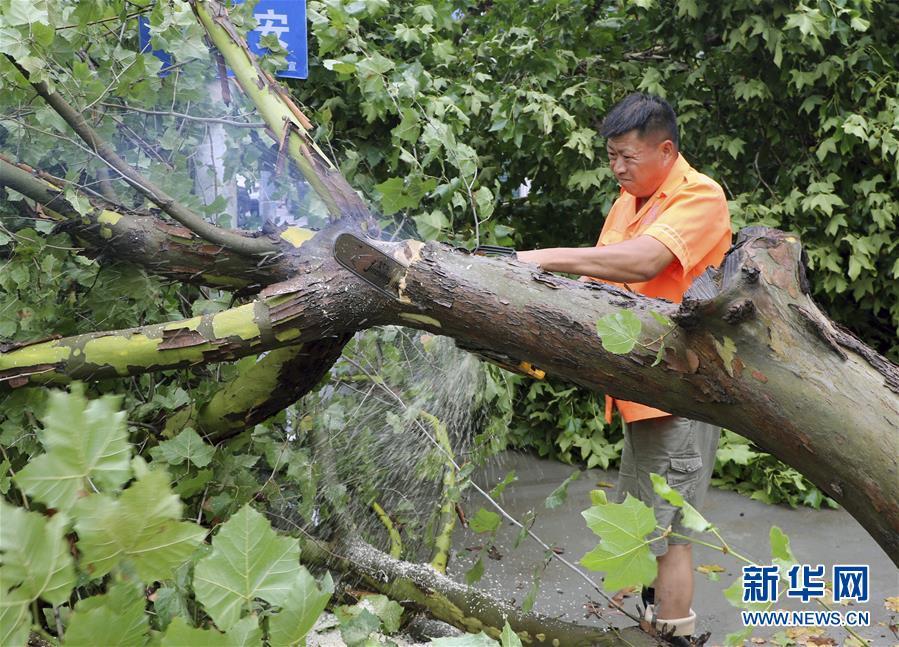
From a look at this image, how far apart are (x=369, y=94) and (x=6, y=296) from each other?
1328 mm

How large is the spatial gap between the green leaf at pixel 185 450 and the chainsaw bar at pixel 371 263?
2.28 feet

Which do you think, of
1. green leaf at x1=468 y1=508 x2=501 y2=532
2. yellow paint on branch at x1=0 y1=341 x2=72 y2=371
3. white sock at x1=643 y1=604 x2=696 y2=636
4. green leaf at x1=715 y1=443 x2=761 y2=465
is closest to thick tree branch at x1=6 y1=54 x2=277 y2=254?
yellow paint on branch at x1=0 y1=341 x2=72 y2=371

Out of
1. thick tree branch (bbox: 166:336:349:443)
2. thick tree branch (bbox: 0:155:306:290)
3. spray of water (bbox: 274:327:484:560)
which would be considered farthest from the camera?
spray of water (bbox: 274:327:484:560)

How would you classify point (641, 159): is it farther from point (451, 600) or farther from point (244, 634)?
point (244, 634)

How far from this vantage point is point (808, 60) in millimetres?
5168

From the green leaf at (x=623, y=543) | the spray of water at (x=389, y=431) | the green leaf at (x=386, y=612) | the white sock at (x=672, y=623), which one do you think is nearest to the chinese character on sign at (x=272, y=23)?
the spray of water at (x=389, y=431)

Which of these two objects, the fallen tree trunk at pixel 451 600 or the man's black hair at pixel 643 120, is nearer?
the fallen tree trunk at pixel 451 600

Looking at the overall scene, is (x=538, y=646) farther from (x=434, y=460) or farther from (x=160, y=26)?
(x=160, y=26)

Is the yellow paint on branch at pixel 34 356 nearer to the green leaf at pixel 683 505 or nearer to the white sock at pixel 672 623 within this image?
the green leaf at pixel 683 505

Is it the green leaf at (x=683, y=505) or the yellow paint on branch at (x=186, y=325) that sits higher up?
the green leaf at (x=683, y=505)

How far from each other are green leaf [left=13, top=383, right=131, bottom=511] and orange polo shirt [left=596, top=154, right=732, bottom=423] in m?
1.93

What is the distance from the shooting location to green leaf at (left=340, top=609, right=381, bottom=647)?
200 cm

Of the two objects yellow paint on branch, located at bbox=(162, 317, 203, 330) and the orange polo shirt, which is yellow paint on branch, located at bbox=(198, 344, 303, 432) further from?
the orange polo shirt

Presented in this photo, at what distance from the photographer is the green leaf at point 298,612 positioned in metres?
1.12
